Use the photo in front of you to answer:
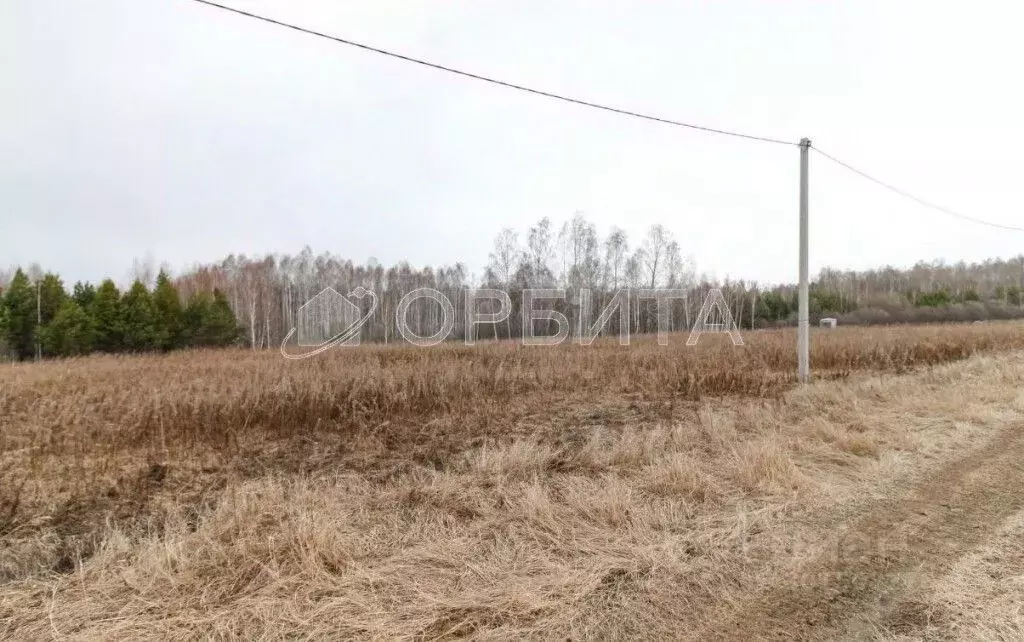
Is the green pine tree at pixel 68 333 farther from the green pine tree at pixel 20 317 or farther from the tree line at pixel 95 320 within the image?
the green pine tree at pixel 20 317

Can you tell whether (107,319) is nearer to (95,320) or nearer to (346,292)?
(95,320)

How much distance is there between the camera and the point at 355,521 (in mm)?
3375

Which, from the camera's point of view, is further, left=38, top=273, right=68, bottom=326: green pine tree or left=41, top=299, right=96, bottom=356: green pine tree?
left=38, top=273, right=68, bottom=326: green pine tree

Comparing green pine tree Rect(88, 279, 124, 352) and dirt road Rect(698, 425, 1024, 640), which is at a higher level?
green pine tree Rect(88, 279, 124, 352)

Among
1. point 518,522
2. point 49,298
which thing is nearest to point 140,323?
point 49,298

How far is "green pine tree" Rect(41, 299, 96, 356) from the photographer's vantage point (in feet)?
72.7

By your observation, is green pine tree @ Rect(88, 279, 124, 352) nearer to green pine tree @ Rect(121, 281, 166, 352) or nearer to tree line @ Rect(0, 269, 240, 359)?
tree line @ Rect(0, 269, 240, 359)

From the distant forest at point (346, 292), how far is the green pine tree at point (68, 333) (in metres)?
0.05

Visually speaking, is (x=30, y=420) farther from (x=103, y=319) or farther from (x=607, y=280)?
(x=607, y=280)

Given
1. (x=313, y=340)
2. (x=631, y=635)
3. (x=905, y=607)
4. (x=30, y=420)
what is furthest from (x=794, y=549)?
(x=313, y=340)

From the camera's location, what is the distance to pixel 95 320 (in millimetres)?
23375

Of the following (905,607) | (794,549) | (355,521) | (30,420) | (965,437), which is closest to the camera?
(905,607)

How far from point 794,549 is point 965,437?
4.05 meters

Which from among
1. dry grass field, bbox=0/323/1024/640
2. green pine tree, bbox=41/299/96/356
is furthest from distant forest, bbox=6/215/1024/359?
dry grass field, bbox=0/323/1024/640
